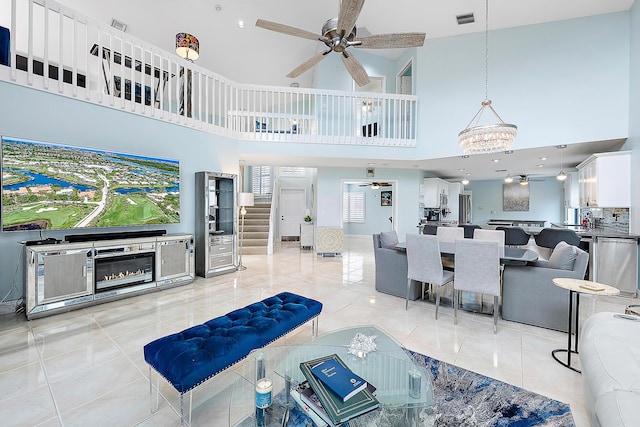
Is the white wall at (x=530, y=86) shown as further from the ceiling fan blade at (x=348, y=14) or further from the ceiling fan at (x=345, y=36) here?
the ceiling fan blade at (x=348, y=14)

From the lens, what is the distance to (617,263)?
4.25 m

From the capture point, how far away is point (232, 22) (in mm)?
6492

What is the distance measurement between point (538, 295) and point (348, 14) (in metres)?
3.58

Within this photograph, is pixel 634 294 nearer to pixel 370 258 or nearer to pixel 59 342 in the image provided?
pixel 370 258

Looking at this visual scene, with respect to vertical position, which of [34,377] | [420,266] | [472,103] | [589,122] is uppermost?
[472,103]

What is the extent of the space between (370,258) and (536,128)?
4310mm

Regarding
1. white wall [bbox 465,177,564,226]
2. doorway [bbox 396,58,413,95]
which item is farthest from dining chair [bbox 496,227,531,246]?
white wall [bbox 465,177,564,226]

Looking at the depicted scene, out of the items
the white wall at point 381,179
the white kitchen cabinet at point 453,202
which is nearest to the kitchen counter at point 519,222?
the white kitchen cabinet at point 453,202

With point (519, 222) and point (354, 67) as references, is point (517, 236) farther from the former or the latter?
point (519, 222)

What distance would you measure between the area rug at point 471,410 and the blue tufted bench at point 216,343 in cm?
42

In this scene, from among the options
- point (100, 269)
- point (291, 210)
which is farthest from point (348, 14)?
point (291, 210)

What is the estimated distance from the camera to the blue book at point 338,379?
49.7 inches

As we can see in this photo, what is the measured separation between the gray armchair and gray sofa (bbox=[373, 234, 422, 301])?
1.12 meters

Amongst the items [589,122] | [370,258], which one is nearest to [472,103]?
[589,122]
